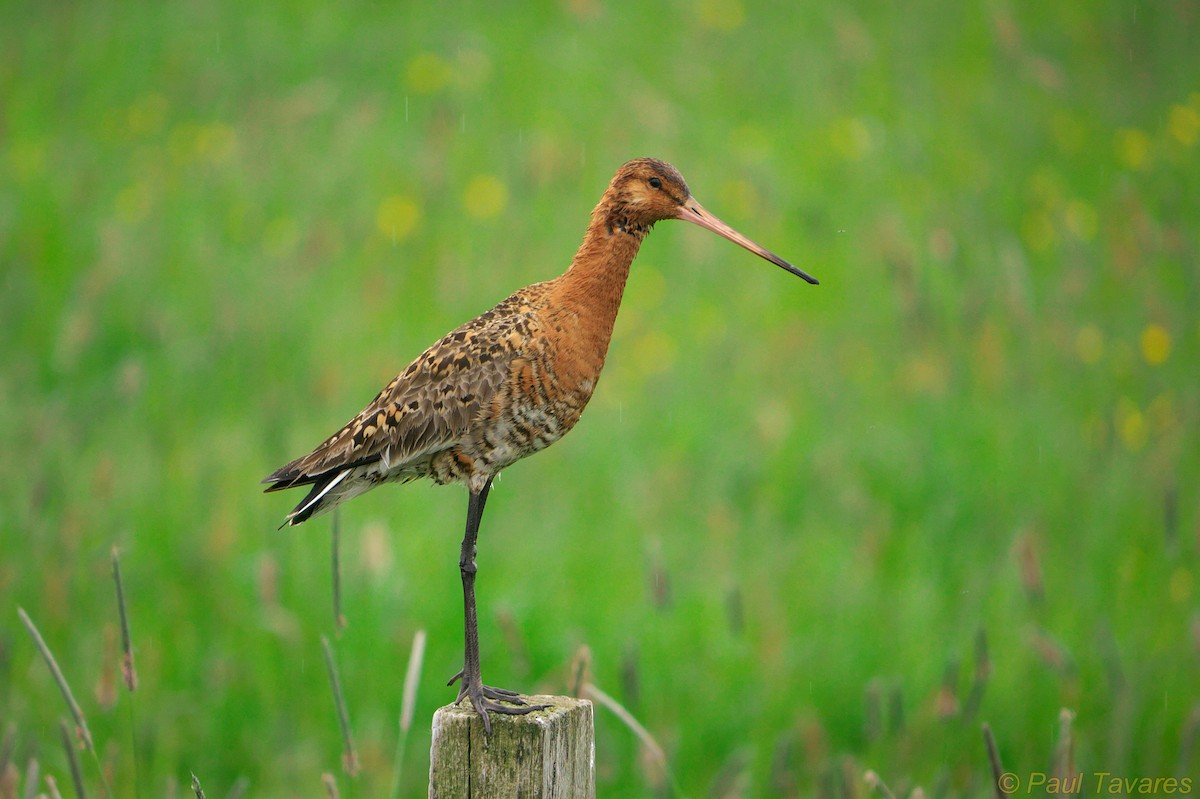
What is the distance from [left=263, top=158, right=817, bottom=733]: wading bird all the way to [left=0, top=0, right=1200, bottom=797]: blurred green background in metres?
1.49

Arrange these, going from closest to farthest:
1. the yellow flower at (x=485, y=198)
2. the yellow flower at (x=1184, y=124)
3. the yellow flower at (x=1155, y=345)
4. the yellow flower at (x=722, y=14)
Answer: the yellow flower at (x=1155, y=345) → the yellow flower at (x=485, y=198) → the yellow flower at (x=1184, y=124) → the yellow flower at (x=722, y=14)

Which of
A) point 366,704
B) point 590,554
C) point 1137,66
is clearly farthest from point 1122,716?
point 1137,66

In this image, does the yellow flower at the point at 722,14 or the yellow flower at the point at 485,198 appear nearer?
the yellow flower at the point at 485,198

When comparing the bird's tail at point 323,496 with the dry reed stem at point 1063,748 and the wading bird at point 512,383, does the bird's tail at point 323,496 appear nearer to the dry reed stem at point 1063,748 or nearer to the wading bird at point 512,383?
the wading bird at point 512,383

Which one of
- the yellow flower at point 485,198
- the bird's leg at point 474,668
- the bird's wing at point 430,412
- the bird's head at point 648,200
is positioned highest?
the yellow flower at point 485,198

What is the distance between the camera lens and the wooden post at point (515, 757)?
3377 mm

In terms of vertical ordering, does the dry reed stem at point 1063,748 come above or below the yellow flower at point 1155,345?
below

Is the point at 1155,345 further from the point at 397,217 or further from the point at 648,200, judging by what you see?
the point at 648,200

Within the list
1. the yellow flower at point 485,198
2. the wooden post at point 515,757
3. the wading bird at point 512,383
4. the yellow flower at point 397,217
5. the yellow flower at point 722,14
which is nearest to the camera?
the wooden post at point 515,757

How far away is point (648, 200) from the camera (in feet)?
13.3

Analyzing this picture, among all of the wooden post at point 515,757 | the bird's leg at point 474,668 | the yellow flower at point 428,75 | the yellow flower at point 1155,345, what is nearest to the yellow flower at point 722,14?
the yellow flower at point 428,75

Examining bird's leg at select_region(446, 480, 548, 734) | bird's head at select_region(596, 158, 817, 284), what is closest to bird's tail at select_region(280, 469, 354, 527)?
bird's leg at select_region(446, 480, 548, 734)

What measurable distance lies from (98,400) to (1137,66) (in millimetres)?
Result: 10536

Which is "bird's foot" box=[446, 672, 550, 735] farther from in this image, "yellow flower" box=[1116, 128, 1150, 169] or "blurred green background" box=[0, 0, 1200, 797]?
"yellow flower" box=[1116, 128, 1150, 169]
